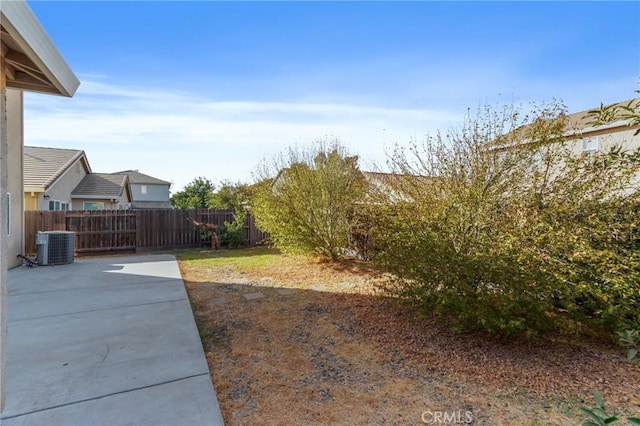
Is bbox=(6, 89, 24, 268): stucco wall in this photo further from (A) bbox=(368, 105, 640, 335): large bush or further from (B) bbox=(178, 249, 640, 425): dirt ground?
(A) bbox=(368, 105, 640, 335): large bush

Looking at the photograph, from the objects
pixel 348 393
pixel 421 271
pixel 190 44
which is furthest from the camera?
pixel 190 44

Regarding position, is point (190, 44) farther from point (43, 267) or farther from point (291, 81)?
point (43, 267)

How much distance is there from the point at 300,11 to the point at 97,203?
53.3ft

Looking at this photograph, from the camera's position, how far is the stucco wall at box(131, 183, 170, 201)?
3397 centimetres

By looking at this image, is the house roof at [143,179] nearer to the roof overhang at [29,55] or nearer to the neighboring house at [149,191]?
the neighboring house at [149,191]

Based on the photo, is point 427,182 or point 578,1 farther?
point 427,182

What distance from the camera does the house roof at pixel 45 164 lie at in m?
11.8

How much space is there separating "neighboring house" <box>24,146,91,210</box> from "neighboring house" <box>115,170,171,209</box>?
17.5m

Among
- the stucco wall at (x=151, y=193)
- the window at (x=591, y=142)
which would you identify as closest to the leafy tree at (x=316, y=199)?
the window at (x=591, y=142)

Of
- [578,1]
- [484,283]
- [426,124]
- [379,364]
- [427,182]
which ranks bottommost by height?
[379,364]

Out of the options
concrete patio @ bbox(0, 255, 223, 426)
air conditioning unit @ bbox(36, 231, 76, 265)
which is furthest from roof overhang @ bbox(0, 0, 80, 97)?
air conditioning unit @ bbox(36, 231, 76, 265)

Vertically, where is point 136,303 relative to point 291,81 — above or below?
below

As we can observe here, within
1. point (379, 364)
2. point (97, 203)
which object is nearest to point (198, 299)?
point (379, 364)

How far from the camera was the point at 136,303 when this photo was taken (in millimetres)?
5352
